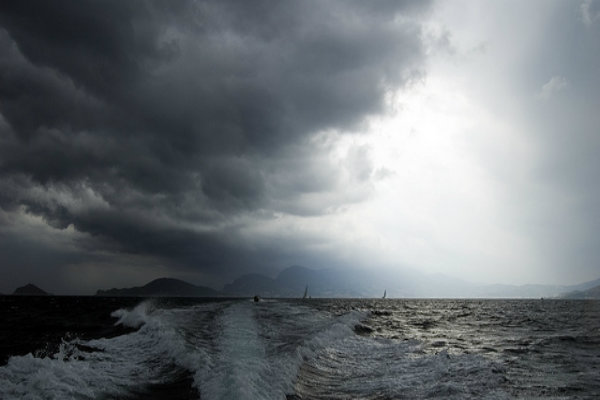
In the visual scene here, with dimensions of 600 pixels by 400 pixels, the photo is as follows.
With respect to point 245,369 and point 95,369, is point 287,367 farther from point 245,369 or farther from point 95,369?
point 95,369

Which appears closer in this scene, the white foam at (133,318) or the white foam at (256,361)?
the white foam at (256,361)

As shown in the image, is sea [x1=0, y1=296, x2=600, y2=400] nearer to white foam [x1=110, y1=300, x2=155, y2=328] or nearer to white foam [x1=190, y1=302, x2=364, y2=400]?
white foam [x1=190, y1=302, x2=364, y2=400]

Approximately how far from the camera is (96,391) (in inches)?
489

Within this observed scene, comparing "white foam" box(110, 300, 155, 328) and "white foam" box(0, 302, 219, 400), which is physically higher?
"white foam" box(0, 302, 219, 400)

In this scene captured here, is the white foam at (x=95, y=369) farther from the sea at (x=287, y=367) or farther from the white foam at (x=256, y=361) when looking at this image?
the white foam at (x=256, y=361)

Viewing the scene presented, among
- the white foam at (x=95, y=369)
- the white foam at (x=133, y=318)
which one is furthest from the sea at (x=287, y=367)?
the white foam at (x=133, y=318)

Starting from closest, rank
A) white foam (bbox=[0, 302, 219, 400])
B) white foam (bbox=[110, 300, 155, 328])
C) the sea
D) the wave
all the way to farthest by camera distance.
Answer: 1. white foam (bbox=[0, 302, 219, 400])
2. the wave
3. the sea
4. white foam (bbox=[110, 300, 155, 328])

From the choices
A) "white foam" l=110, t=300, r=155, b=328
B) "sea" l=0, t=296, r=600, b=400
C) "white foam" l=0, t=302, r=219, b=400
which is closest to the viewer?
"white foam" l=0, t=302, r=219, b=400

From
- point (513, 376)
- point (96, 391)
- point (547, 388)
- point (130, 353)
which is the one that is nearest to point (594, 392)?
point (547, 388)

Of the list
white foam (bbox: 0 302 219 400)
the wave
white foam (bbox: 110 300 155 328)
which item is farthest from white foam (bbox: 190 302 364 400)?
white foam (bbox: 110 300 155 328)

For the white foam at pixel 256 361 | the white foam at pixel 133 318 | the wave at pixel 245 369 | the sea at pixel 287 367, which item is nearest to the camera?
the white foam at pixel 256 361

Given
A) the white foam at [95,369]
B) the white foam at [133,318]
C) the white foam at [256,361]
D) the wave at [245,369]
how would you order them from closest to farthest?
the white foam at [95,369] < the white foam at [256,361] < the wave at [245,369] < the white foam at [133,318]

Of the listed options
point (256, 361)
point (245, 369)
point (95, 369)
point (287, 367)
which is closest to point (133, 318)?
point (95, 369)

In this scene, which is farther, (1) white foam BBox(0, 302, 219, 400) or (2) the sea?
(2) the sea
